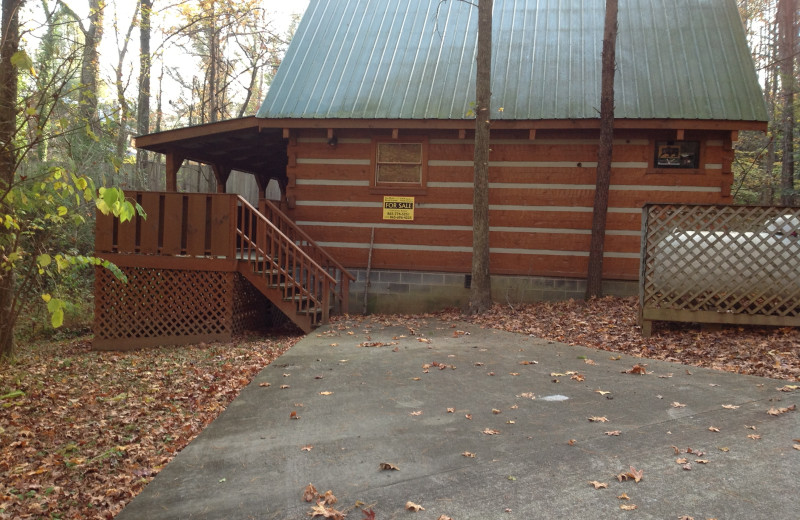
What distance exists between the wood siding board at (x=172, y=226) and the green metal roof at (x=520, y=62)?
297 cm

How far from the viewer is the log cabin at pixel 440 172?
10117 millimetres

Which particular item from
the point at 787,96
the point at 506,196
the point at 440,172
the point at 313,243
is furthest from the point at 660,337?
the point at 787,96

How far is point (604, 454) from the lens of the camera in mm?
4055

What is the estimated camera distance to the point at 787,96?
20.0m

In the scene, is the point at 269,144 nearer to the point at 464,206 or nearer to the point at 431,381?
the point at 464,206

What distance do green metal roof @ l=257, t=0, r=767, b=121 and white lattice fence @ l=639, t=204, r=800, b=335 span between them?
3716mm

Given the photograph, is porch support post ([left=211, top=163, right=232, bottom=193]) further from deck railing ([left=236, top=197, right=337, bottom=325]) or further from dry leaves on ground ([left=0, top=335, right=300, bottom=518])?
dry leaves on ground ([left=0, top=335, right=300, bottom=518])

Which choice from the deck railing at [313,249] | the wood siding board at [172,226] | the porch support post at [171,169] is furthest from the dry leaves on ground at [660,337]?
the porch support post at [171,169]

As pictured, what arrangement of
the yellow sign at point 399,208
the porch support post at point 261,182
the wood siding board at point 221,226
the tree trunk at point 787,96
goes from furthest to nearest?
the tree trunk at point 787,96
the porch support post at point 261,182
the yellow sign at point 399,208
the wood siding board at point 221,226

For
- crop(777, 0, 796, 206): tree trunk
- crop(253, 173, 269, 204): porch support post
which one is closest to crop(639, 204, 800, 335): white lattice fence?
crop(253, 173, 269, 204): porch support post

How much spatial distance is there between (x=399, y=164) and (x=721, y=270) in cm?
644

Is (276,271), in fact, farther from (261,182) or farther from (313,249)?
(261,182)

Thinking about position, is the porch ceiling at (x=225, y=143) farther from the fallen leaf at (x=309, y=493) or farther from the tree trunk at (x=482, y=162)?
the fallen leaf at (x=309, y=493)

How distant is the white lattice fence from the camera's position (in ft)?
24.7
